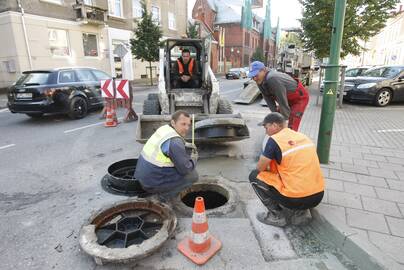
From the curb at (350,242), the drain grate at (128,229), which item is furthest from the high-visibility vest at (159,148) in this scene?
the curb at (350,242)

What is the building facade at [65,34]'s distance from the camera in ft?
48.3

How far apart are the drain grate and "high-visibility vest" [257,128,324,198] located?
1405mm

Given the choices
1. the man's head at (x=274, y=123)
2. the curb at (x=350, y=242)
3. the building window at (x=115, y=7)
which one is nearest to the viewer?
the curb at (x=350, y=242)

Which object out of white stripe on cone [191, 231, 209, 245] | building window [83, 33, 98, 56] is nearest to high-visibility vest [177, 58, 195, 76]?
white stripe on cone [191, 231, 209, 245]

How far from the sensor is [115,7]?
21328 millimetres

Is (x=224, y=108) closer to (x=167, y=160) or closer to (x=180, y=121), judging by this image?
(x=180, y=121)

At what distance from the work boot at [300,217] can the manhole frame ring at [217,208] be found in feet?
2.26

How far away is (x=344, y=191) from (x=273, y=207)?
1.11 m

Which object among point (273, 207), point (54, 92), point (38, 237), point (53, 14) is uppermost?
point (53, 14)

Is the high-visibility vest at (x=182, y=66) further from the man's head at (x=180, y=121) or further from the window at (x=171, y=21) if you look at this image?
the window at (x=171, y=21)

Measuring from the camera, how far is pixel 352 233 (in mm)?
2564

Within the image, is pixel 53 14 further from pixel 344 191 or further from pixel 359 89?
pixel 344 191

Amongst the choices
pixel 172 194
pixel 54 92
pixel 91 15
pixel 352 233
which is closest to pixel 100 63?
pixel 91 15

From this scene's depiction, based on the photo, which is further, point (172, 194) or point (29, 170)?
point (29, 170)
